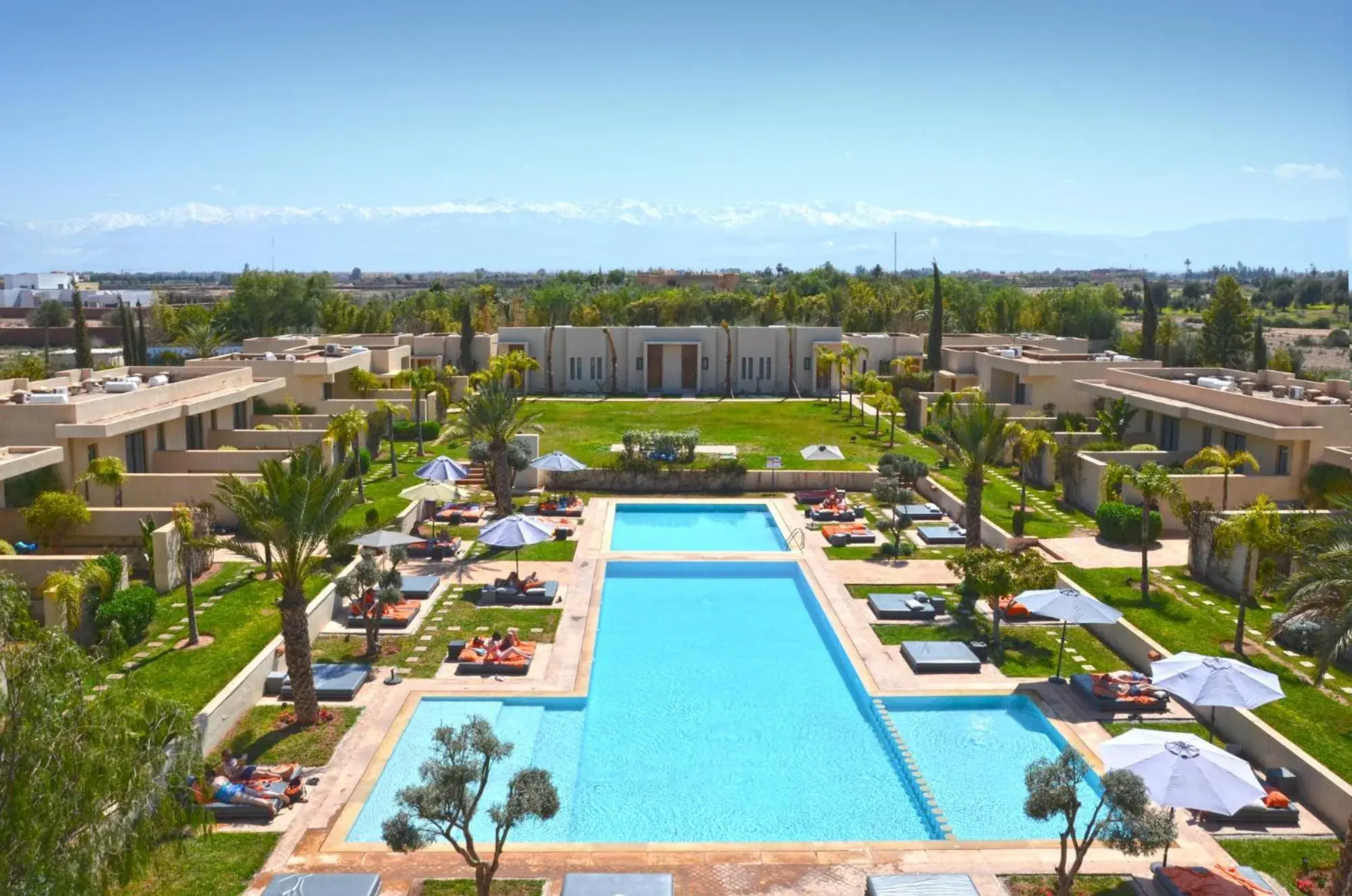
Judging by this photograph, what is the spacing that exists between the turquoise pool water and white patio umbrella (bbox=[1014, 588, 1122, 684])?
32.4 feet

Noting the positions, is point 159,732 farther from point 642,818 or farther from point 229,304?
point 229,304

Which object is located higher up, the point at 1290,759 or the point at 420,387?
the point at 420,387

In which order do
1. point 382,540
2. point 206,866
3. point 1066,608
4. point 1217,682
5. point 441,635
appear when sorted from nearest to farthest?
point 206,866 < point 1217,682 < point 1066,608 < point 441,635 < point 382,540

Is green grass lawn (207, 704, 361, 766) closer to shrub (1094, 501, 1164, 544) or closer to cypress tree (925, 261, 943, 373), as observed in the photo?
shrub (1094, 501, 1164, 544)

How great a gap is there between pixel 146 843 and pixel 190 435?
25.5 m

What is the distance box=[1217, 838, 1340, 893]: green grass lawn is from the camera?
1283cm

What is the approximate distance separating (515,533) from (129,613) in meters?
7.98

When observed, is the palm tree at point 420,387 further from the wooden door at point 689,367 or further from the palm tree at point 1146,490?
the palm tree at point 1146,490

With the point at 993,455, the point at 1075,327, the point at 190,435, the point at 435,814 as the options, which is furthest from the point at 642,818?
the point at 1075,327

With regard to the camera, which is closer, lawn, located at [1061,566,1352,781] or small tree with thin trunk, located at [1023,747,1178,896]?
small tree with thin trunk, located at [1023,747,1178,896]

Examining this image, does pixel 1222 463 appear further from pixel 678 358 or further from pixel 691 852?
pixel 678 358

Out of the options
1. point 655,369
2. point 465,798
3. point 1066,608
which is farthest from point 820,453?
point 465,798

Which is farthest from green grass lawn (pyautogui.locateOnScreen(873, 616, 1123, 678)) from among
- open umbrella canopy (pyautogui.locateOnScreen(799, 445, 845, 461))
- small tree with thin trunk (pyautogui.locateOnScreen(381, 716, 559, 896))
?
open umbrella canopy (pyautogui.locateOnScreen(799, 445, 845, 461))

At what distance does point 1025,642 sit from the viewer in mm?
21031
